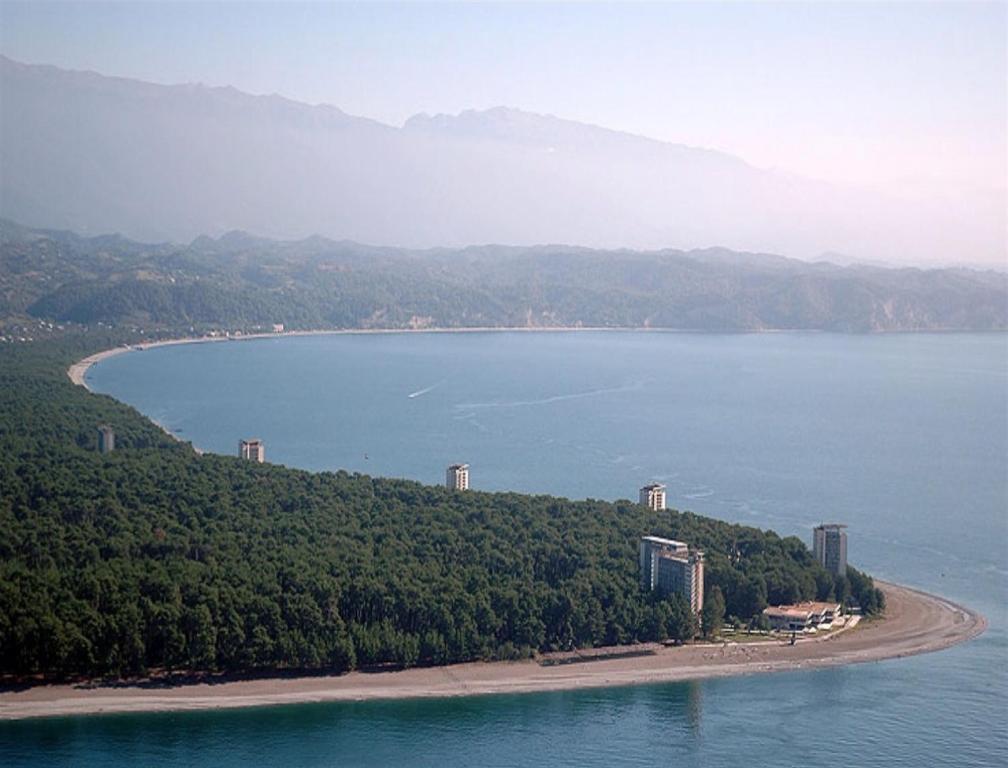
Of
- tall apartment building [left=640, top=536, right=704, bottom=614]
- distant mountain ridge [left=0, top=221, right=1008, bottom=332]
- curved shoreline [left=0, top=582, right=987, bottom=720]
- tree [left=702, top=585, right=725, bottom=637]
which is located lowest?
curved shoreline [left=0, top=582, right=987, bottom=720]

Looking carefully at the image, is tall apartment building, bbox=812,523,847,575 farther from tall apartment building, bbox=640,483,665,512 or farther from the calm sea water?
tall apartment building, bbox=640,483,665,512

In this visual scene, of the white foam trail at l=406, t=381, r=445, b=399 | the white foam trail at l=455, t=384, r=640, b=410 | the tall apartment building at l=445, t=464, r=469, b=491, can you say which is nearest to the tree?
the tall apartment building at l=445, t=464, r=469, b=491

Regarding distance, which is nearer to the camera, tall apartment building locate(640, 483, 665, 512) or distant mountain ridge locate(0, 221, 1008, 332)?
tall apartment building locate(640, 483, 665, 512)

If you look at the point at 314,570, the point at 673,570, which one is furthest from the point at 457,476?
the point at 314,570

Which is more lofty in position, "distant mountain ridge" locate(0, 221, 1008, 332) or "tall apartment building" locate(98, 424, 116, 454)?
"distant mountain ridge" locate(0, 221, 1008, 332)

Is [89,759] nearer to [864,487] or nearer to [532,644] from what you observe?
[532,644]

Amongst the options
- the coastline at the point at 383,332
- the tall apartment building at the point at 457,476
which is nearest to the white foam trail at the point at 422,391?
the coastline at the point at 383,332

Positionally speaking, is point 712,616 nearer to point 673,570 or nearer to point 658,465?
point 673,570
